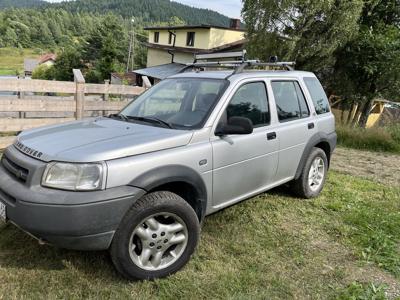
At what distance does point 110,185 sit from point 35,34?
13275 centimetres

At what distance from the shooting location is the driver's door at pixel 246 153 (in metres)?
3.49

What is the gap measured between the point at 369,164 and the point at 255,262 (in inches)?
221

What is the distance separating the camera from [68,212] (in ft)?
8.30

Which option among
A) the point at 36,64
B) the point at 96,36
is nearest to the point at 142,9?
the point at 36,64

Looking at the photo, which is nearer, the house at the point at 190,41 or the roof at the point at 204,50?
the roof at the point at 204,50

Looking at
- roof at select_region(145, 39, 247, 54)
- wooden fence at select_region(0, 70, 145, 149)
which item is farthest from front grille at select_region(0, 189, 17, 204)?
roof at select_region(145, 39, 247, 54)

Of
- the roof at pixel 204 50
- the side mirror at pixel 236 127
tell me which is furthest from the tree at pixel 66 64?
the side mirror at pixel 236 127

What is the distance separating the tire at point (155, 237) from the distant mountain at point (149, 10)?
10360 centimetres

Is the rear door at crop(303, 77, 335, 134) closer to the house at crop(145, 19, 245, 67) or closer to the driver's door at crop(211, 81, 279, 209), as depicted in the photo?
the driver's door at crop(211, 81, 279, 209)

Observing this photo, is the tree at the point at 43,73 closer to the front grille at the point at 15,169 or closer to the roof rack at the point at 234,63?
the roof rack at the point at 234,63

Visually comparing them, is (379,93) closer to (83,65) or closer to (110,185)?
(110,185)

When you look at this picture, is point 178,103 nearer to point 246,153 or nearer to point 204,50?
point 246,153

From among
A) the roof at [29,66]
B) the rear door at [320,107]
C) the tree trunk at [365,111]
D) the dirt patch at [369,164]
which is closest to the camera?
the rear door at [320,107]

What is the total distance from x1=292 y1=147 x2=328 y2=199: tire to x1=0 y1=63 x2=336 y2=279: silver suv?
43cm
